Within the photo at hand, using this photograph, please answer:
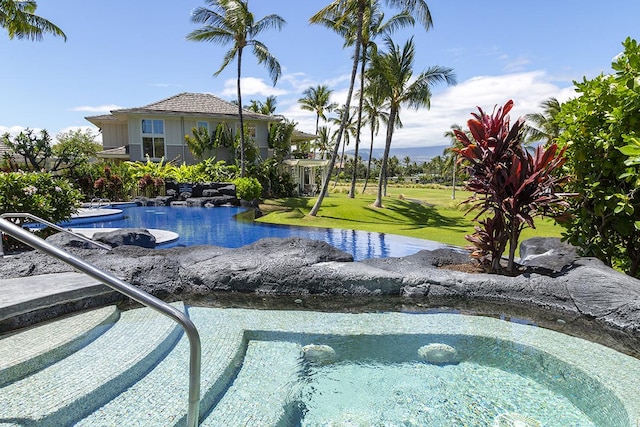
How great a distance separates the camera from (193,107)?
102 ft

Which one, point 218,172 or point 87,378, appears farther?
point 218,172

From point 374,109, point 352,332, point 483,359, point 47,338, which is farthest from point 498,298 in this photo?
point 374,109

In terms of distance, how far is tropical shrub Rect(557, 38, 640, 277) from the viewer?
536 centimetres

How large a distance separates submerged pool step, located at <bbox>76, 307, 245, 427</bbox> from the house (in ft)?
91.5

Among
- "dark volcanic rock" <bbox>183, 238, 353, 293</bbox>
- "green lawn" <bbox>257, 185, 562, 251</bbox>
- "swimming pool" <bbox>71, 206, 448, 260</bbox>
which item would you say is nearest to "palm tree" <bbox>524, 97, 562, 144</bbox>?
"green lawn" <bbox>257, 185, 562, 251</bbox>

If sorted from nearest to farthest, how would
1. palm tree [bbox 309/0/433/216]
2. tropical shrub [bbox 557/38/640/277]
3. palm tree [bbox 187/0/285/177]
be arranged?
tropical shrub [bbox 557/38/640/277], palm tree [bbox 309/0/433/216], palm tree [bbox 187/0/285/177]

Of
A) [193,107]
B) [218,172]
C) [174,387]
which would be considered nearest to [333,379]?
[174,387]

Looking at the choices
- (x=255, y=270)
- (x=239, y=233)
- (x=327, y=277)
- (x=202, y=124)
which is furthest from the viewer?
(x=202, y=124)

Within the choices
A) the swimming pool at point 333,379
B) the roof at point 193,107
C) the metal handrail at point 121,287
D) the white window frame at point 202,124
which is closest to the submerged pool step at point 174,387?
the swimming pool at point 333,379

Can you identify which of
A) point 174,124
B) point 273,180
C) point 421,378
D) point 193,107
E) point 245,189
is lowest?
point 421,378

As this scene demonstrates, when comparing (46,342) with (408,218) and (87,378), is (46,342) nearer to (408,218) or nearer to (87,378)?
(87,378)

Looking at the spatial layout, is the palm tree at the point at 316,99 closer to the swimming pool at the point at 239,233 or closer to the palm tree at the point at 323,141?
the palm tree at the point at 323,141

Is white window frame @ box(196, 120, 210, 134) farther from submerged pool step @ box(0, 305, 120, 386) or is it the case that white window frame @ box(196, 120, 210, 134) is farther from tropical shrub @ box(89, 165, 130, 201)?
→ submerged pool step @ box(0, 305, 120, 386)

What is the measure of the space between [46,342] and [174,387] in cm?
149
